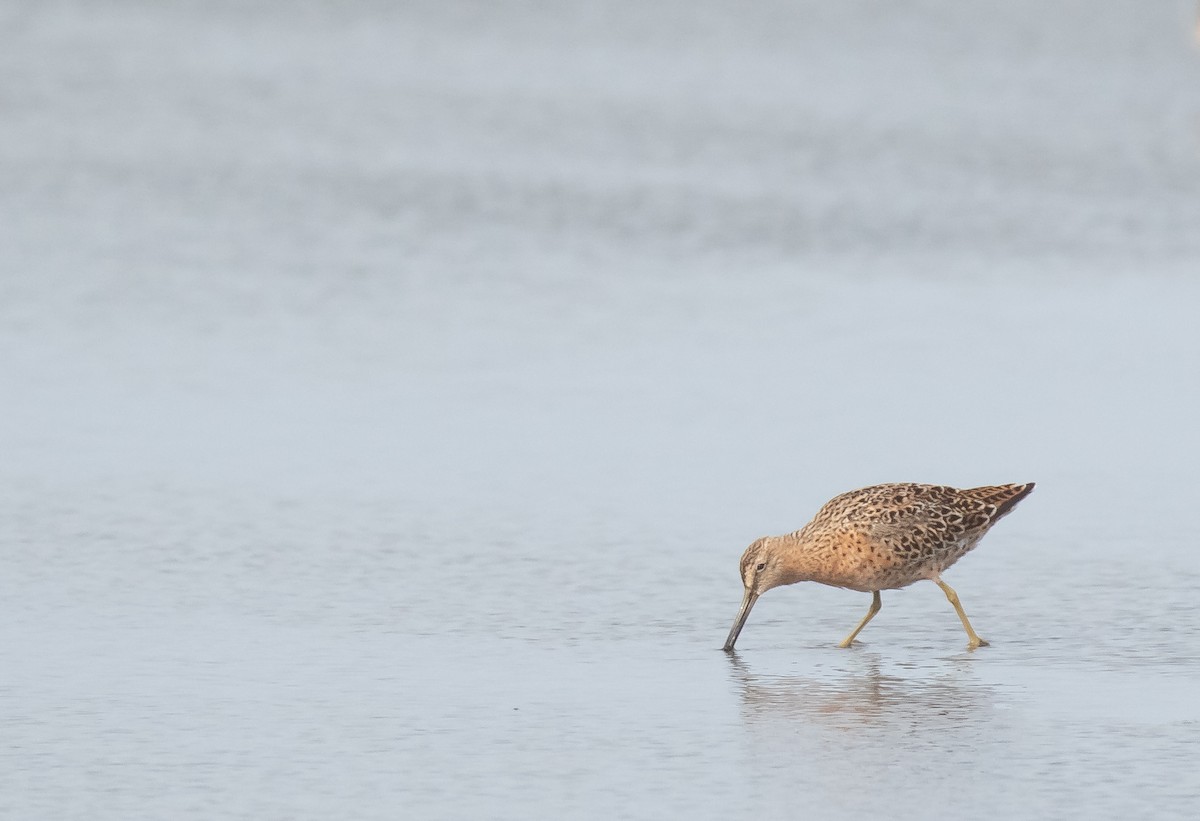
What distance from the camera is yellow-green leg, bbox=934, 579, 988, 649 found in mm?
8062

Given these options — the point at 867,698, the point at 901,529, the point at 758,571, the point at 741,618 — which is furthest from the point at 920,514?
the point at 867,698

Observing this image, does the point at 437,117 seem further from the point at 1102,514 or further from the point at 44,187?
the point at 1102,514

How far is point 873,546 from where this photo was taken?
328 inches

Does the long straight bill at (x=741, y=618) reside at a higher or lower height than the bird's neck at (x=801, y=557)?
lower

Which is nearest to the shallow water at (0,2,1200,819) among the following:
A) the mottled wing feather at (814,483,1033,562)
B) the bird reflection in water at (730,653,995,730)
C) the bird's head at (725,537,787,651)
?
the bird reflection in water at (730,653,995,730)

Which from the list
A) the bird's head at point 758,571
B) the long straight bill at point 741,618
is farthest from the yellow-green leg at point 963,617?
the long straight bill at point 741,618

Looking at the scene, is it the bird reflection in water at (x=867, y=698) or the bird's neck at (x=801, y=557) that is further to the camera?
the bird's neck at (x=801, y=557)

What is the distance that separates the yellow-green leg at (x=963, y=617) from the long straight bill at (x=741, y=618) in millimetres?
669

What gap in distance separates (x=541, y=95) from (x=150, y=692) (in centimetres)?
1570

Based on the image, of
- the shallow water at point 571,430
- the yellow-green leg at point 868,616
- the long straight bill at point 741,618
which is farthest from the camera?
the yellow-green leg at point 868,616

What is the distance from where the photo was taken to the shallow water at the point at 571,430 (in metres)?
6.79

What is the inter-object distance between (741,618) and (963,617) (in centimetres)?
75

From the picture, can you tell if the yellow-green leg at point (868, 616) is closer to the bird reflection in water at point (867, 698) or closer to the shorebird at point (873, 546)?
the shorebird at point (873, 546)

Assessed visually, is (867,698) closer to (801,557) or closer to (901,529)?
(801,557)
